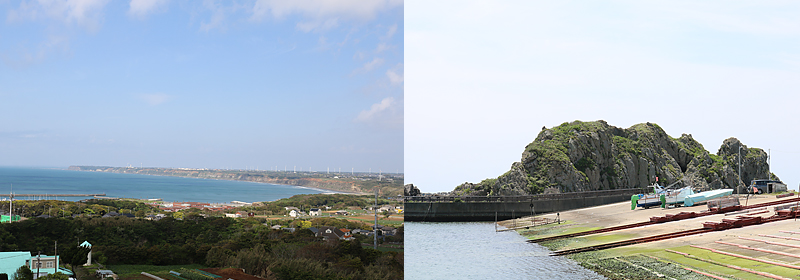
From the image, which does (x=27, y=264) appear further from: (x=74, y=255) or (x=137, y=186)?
(x=137, y=186)

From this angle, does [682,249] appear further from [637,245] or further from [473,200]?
[473,200]

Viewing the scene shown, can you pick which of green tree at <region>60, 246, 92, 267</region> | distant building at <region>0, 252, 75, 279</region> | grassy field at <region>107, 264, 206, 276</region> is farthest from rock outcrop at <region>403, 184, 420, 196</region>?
distant building at <region>0, 252, 75, 279</region>

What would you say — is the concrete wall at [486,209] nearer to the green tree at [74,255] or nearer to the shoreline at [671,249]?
the shoreline at [671,249]

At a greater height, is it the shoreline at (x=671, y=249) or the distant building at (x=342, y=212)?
the shoreline at (x=671, y=249)

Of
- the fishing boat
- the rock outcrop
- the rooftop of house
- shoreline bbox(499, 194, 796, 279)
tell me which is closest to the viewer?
shoreline bbox(499, 194, 796, 279)

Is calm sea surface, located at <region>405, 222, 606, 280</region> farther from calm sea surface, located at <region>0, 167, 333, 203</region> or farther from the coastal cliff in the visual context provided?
calm sea surface, located at <region>0, 167, 333, 203</region>

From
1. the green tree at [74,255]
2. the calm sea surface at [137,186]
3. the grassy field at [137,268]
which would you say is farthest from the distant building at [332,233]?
the green tree at [74,255]

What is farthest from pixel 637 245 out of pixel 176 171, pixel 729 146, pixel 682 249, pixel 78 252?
pixel 729 146
